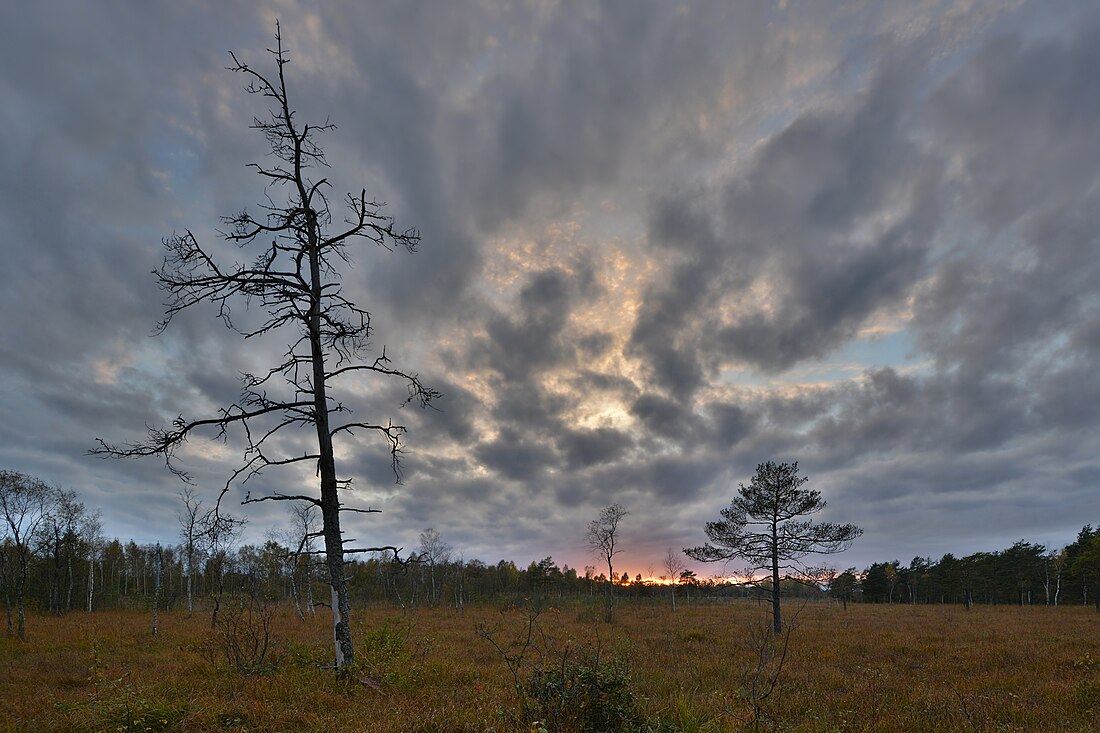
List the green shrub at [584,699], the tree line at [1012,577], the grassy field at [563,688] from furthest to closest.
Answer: the tree line at [1012,577], the grassy field at [563,688], the green shrub at [584,699]

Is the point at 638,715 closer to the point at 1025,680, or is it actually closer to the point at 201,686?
the point at 201,686

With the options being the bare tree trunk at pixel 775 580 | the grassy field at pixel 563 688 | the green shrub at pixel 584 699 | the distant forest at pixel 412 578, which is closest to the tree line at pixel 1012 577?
the distant forest at pixel 412 578

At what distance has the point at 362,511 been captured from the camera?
9.06 m

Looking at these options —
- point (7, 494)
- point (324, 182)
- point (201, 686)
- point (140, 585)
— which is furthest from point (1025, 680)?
point (140, 585)

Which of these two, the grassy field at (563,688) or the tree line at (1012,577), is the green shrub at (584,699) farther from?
the tree line at (1012,577)

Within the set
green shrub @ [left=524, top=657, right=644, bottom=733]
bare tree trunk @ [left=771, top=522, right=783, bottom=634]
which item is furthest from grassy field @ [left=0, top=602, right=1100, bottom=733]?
bare tree trunk @ [left=771, top=522, right=783, bottom=634]

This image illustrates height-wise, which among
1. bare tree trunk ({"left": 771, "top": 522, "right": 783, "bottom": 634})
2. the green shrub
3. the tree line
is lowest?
the tree line

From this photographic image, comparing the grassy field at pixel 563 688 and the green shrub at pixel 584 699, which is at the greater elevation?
the green shrub at pixel 584 699

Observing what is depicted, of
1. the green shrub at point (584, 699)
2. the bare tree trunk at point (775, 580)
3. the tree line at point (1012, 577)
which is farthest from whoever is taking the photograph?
the tree line at point (1012, 577)

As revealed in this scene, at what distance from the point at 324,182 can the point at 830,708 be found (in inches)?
627

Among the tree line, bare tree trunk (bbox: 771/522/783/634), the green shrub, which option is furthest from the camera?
the tree line

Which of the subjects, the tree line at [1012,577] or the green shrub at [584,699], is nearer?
the green shrub at [584,699]

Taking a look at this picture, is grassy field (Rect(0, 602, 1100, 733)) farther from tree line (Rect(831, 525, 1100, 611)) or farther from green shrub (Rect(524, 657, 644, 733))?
tree line (Rect(831, 525, 1100, 611))

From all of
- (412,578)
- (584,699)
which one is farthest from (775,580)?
(412,578)
